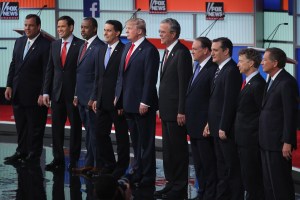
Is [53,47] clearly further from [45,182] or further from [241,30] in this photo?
[241,30]

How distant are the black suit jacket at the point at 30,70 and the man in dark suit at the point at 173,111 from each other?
263 cm

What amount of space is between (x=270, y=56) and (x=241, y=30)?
8.44 metres

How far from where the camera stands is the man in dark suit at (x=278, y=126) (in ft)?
27.4

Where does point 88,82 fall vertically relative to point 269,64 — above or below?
below

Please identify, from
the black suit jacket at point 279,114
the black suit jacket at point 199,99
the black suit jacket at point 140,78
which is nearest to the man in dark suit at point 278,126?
the black suit jacket at point 279,114

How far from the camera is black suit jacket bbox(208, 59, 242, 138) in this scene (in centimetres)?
904

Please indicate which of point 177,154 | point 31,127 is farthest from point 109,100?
point 31,127

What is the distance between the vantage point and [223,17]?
16984 mm

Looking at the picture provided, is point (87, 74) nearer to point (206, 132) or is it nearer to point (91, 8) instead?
point (206, 132)

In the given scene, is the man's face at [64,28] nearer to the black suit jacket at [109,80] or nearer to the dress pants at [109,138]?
the black suit jacket at [109,80]

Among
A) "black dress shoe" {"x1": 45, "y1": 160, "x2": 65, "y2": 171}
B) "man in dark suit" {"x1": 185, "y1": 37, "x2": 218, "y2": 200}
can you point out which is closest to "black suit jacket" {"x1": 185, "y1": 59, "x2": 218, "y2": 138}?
"man in dark suit" {"x1": 185, "y1": 37, "x2": 218, "y2": 200}

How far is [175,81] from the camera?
985 centimetres

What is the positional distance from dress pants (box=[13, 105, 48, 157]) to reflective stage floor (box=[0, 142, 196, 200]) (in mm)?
245

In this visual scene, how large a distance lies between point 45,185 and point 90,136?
3.45 ft
